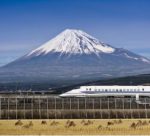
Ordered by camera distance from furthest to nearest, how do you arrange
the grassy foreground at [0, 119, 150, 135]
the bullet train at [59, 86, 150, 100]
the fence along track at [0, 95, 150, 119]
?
the bullet train at [59, 86, 150, 100] → the fence along track at [0, 95, 150, 119] → the grassy foreground at [0, 119, 150, 135]

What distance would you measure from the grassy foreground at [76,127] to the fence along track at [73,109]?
303 cm

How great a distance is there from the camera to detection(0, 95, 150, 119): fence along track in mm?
60250

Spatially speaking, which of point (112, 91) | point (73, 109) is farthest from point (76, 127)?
point (112, 91)

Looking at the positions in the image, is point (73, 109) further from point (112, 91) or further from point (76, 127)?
point (112, 91)

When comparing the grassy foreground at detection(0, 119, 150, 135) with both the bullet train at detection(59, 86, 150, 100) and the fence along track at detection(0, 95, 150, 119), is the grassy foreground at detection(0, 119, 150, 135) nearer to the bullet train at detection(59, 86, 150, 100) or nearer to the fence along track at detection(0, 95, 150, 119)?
the fence along track at detection(0, 95, 150, 119)

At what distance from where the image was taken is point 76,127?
4916 cm

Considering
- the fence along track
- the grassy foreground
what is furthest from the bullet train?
the grassy foreground

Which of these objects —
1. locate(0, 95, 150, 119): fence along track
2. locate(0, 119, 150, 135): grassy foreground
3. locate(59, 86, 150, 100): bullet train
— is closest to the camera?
locate(0, 119, 150, 135): grassy foreground

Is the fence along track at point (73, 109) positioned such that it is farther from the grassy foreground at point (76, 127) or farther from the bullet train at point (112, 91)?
the bullet train at point (112, 91)

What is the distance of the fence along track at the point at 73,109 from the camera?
6025 centimetres

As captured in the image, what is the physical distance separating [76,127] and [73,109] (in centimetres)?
1131

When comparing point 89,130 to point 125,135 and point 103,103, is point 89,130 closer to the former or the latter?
point 125,135

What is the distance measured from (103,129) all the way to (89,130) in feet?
4.26

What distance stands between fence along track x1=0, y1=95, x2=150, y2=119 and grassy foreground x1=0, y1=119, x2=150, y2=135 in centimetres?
303
